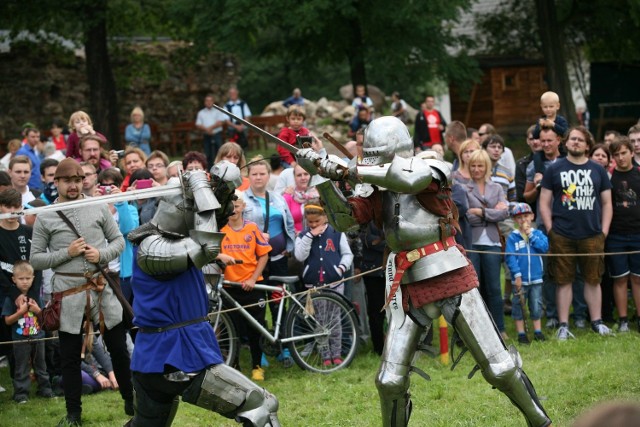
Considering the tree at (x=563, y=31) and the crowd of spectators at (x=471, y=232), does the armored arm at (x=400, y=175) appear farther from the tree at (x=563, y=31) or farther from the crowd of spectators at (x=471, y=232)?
the tree at (x=563, y=31)

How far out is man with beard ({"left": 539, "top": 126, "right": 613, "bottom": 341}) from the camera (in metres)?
8.91

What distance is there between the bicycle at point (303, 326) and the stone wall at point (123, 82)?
48.4 ft

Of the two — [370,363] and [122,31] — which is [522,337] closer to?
[370,363]

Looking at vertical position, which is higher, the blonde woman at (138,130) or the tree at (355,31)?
the tree at (355,31)

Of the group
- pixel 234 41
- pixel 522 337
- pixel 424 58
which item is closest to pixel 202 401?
pixel 522 337

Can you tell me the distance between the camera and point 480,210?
353 inches

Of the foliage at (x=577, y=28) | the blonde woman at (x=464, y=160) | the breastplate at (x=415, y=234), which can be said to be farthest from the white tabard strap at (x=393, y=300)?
the foliage at (x=577, y=28)

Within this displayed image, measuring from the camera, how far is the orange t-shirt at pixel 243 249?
839cm

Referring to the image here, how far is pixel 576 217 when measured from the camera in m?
8.95

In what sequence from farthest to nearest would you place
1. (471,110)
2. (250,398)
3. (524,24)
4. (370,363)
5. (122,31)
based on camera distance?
1. (471,110)
2. (524,24)
3. (122,31)
4. (370,363)
5. (250,398)

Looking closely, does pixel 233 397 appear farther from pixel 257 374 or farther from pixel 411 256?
pixel 257 374

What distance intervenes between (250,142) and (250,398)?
60.7 ft

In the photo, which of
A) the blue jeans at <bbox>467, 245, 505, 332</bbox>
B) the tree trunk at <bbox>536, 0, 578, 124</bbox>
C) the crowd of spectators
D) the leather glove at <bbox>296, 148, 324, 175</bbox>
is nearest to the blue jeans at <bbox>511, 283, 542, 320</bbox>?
the crowd of spectators

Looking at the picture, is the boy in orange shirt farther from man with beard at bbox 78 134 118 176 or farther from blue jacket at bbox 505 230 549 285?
blue jacket at bbox 505 230 549 285
